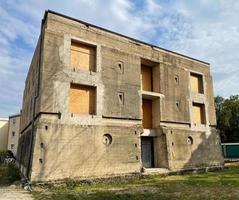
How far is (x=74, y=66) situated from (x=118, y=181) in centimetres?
738

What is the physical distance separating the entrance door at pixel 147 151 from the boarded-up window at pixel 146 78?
3.95 meters

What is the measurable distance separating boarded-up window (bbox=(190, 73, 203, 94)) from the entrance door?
645cm

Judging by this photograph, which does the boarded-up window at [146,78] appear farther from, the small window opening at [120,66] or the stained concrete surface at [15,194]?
the stained concrete surface at [15,194]

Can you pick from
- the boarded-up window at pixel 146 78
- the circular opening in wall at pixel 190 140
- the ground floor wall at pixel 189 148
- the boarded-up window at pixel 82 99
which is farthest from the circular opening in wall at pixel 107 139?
the circular opening in wall at pixel 190 140

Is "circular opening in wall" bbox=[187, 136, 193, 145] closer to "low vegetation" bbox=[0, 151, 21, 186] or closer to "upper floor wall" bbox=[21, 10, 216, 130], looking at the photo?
"upper floor wall" bbox=[21, 10, 216, 130]

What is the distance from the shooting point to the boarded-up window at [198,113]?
2138cm

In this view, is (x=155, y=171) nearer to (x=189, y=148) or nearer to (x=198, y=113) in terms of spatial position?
(x=189, y=148)

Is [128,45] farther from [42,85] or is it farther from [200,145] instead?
[200,145]

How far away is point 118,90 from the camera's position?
16641 millimetres

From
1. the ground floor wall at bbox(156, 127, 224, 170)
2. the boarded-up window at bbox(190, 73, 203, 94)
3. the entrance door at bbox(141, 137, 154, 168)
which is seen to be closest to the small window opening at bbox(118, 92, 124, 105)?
the entrance door at bbox(141, 137, 154, 168)

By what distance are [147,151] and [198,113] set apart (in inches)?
245

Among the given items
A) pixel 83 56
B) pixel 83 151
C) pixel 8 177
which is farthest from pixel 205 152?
pixel 8 177

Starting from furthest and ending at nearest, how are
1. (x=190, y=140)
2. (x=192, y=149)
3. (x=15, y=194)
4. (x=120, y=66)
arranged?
(x=190, y=140)
(x=192, y=149)
(x=120, y=66)
(x=15, y=194)

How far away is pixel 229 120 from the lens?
41188 millimetres
